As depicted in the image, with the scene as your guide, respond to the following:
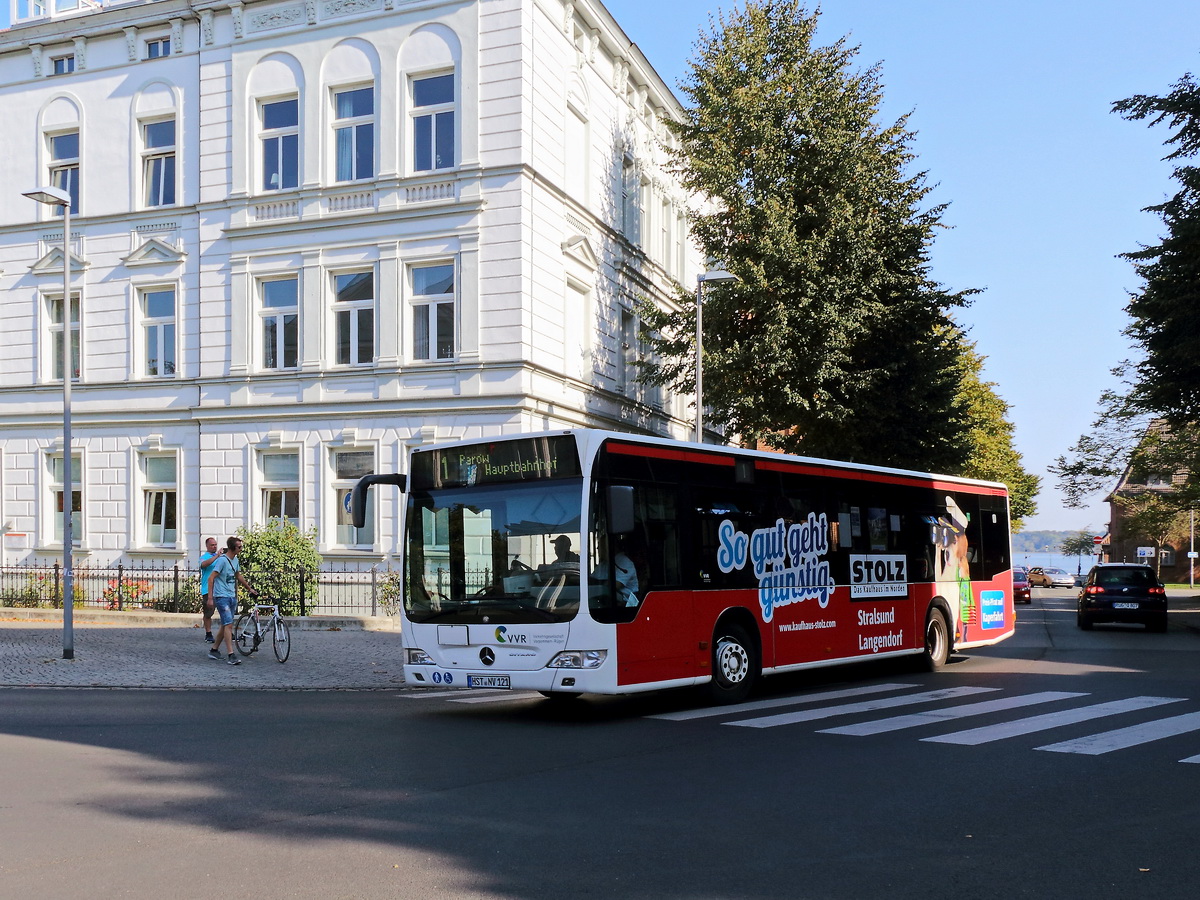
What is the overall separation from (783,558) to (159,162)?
22326mm

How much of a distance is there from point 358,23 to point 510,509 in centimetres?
1935

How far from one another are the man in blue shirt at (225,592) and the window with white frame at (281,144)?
13071 millimetres

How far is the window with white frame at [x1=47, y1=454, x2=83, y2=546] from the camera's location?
30047mm

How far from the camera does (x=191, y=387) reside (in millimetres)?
28922

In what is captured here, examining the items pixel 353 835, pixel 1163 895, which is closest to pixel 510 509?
pixel 353 835

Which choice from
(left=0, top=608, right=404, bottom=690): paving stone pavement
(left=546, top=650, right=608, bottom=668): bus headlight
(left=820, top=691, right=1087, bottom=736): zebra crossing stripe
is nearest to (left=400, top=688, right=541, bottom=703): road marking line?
(left=0, top=608, right=404, bottom=690): paving stone pavement

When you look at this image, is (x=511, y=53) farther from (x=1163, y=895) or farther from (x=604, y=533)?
(x=1163, y=895)

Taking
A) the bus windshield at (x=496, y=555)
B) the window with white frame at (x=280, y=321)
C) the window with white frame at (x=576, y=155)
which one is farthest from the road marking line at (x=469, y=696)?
the window with white frame at (x=576, y=155)

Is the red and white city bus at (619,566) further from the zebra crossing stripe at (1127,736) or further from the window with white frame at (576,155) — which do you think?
the window with white frame at (576,155)

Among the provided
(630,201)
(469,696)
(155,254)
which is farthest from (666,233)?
(469,696)

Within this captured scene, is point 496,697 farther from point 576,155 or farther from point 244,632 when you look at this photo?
point 576,155

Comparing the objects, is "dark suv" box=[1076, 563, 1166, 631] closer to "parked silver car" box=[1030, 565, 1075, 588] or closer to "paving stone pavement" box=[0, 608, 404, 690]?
"paving stone pavement" box=[0, 608, 404, 690]

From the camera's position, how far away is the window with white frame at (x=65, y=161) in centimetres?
3098

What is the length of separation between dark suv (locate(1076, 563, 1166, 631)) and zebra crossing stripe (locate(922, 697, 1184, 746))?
17498 mm
